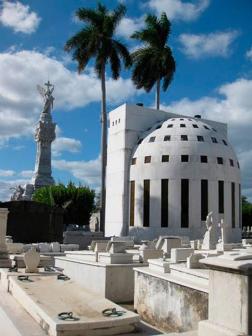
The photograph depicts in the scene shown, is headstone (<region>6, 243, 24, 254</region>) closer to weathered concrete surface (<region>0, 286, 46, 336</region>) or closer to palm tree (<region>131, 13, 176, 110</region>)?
weathered concrete surface (<region>0, 286, 46, 336</region>)

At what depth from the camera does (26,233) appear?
31328 mm

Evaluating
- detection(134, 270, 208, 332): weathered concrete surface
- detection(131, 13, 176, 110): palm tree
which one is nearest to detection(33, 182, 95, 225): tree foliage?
detection(131, 13, 176, 110): palm tree

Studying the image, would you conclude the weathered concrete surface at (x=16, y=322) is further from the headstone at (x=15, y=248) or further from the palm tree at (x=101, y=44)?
the palm tree at (x=101, y=44)

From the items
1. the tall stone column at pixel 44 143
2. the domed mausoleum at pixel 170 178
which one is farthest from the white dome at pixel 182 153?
the tall stone column at pixel 44 143

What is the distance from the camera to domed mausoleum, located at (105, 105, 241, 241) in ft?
132

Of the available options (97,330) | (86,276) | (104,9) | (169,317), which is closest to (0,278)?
(86,276)

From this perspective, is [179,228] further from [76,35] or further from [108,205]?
[76,35]

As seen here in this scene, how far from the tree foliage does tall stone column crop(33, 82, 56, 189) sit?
16983 millimetres

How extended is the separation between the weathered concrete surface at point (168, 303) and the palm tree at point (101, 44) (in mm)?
27789

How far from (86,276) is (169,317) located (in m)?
5.47

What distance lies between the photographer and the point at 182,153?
40469mm

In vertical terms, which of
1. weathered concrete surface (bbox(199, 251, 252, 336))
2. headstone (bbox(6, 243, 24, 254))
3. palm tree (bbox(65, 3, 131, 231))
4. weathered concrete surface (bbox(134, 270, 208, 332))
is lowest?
weathered concrete surface (bbox(134, 270, 208, 332))

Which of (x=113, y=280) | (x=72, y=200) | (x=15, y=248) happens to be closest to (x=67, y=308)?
(x=113, y=280)

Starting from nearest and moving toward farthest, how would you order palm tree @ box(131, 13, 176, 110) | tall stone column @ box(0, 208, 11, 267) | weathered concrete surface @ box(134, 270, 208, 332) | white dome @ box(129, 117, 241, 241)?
weathered concrete surface @ box(134, 270, 208, 332) → tall stone column @ box(0, 208, 11, 267) → white dome @ box(129, 117, 241, 241) → palm tree @ box(131, 13, 176, 110)
